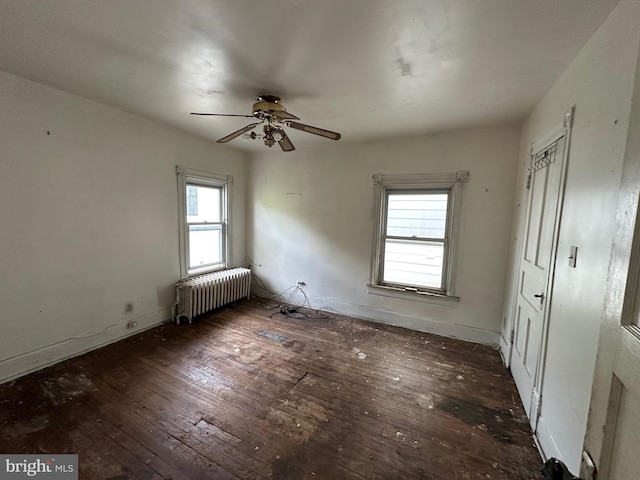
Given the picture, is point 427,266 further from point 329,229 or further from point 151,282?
point 151,282

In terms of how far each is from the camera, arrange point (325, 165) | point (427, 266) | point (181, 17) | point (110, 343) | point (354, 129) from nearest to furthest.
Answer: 1. point (181, 17)
2. point (110, 343)
3. point (354, 129)
4. point (427, 266)
5. point (325, 165)

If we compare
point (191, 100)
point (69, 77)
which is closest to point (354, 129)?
point (191, 100)

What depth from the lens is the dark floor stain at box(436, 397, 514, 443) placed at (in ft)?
6.31

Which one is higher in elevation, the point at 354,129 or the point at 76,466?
the point at 354,129

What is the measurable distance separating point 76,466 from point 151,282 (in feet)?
6.87

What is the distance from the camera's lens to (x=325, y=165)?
4.05 meters

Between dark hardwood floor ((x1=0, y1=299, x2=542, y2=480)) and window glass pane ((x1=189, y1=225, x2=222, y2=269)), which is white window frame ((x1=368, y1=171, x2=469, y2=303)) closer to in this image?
dark hardwood floor ((x1=0, y1=299, x2=542, y2=480))

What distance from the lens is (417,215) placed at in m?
3.57

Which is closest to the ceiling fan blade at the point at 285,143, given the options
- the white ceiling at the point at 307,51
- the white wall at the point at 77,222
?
the white ceiling at the point at 307,51

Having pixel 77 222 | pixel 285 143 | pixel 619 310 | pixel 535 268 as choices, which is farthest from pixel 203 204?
pixel 619 310

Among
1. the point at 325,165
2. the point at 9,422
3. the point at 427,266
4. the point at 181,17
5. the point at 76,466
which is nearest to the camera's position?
the point at 181,17

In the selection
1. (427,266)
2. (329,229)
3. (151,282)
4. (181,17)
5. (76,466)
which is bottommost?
(76,466)

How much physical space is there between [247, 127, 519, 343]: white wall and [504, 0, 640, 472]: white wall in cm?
132

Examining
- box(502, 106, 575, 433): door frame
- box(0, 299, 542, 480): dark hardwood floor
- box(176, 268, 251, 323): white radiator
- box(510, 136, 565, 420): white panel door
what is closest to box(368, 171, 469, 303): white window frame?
box(0, 299, 542, 480): dark hardwood floor
